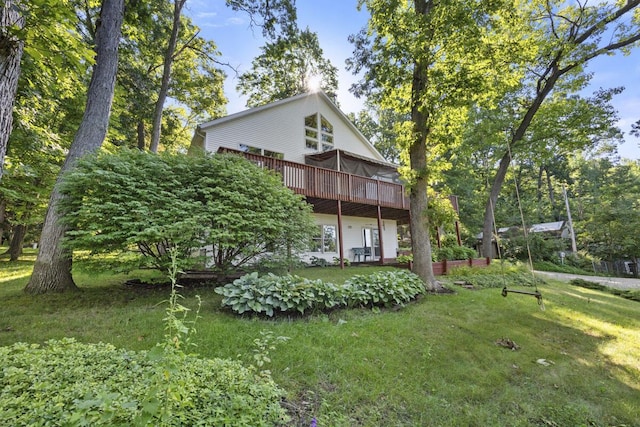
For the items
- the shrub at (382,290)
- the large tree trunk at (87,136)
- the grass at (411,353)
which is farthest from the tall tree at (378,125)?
the grass at (411,353)

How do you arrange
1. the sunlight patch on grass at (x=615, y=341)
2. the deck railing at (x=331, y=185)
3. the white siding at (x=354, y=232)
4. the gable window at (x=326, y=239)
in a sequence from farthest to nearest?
the white siding at (x=354, y=232)
the gable window at (x=326, y=239)
the deck railing at (x=331, y=185)
the sunlight patch on grass at (x=615, y=341)

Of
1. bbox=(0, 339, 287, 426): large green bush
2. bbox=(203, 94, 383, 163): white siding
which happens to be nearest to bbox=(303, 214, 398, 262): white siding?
bbox=(203, 94, 383, 163): white siding

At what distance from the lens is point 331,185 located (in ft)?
36.7

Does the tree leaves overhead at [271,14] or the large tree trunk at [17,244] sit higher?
the tree leaves overhead at [271,14]

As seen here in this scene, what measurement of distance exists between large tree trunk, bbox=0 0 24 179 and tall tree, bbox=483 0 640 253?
42.5ft

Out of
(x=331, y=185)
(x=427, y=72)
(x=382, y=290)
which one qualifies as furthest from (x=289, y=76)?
(x=382, y=290)

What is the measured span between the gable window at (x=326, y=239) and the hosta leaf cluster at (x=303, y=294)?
269 inches

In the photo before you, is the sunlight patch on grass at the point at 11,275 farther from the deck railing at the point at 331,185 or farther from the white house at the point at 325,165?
the white house at the point at 325,165

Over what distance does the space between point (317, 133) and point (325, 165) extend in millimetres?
1848

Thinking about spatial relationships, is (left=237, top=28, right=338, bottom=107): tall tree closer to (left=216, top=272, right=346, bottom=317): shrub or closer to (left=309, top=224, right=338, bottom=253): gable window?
(left=309, top=224, right=338, bottom=253): gable window

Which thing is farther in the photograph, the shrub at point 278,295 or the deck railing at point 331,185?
the deck railing at point 331,185

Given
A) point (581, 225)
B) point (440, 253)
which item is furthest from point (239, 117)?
point (581, 225)

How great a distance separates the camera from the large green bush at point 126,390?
163cm

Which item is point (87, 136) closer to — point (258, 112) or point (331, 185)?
point (258, 112)
